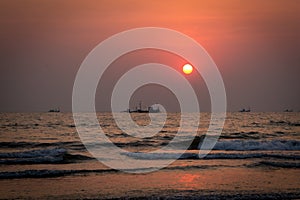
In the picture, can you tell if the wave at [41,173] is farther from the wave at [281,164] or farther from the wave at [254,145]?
the wave at [254,145]

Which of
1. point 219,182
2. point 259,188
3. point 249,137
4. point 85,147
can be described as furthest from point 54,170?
point 249,137

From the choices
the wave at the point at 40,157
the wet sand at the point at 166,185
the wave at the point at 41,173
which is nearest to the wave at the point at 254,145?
the wave at the point at 40,157

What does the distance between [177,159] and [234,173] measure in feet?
20.4

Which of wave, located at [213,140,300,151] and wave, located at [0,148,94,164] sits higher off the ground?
wave, located at [213,140,300,151]

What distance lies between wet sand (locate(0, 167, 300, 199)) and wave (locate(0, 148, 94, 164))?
585 centimetres

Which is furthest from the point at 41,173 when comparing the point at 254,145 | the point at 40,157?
the point at 254,145

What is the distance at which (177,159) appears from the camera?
24250 mm

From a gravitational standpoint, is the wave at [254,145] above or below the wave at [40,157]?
above

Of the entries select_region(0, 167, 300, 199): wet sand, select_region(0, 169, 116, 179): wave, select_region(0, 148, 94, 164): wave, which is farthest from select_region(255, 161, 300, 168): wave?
select_region(0, 148, 94, 164): wave

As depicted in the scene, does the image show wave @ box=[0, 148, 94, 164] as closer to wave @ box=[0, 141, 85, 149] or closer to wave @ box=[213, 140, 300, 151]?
wave @ box=[0, 141, 85, 149]

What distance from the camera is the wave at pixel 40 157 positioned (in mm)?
22748

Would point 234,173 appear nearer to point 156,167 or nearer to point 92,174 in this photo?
point 156,167

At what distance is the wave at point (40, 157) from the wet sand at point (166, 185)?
19.2 ft

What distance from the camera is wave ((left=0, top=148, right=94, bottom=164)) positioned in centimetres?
2275
